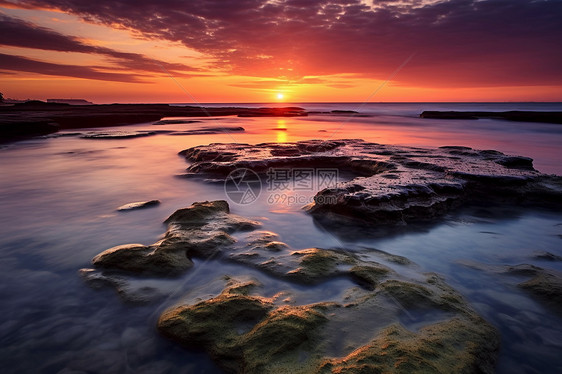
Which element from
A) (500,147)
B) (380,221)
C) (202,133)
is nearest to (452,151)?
(380,221)

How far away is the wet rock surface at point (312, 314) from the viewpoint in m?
2.37

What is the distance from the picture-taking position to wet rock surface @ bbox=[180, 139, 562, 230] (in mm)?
5793

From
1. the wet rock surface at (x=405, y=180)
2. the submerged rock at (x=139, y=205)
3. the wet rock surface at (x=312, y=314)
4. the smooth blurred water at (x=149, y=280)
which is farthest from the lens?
the submerged rock at (x=139, y=205)

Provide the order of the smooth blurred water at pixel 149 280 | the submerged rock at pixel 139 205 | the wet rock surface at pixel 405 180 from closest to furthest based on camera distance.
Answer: the smooth blurred water at pixel 149 280 < the wet rock surface at pixel 405 180 < the submerged rock at pixel 139 205

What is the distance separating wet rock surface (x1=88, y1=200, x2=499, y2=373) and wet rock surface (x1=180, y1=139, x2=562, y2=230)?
4.94 ft

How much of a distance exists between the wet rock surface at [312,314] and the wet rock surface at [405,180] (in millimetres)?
1507

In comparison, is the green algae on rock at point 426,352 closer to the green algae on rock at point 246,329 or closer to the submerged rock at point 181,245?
the green algae on rock at point 246,329

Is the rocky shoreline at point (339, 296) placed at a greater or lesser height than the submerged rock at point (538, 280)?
greater

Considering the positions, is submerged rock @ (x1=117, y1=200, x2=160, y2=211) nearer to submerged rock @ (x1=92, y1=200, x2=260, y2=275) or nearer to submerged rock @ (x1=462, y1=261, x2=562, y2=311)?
submerged rock @ (x1=92, y1=200, x2=260, y2=275)

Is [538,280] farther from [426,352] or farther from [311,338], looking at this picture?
[311,338]

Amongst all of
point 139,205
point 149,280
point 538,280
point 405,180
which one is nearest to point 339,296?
point 149,280

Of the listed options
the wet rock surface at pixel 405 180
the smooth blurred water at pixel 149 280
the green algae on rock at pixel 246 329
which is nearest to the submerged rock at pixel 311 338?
A: the green algae on rock at pixel 246 329

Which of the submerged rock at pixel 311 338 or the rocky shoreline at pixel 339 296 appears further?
the rocky shoreline at pixel 339 296

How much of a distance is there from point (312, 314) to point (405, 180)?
4860 millimetres
